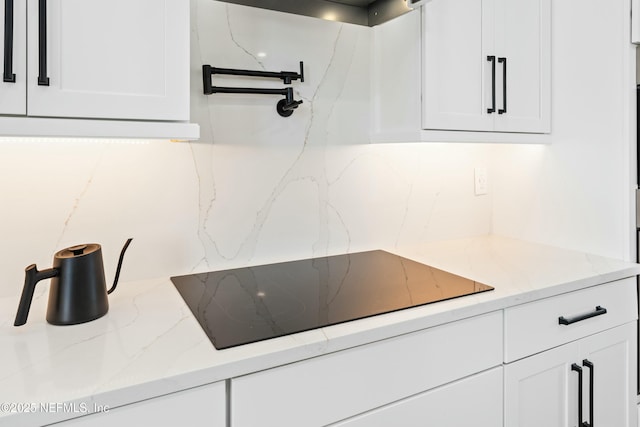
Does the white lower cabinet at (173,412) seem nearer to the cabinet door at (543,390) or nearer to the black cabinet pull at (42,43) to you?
the black cabinet pull at (42,43)

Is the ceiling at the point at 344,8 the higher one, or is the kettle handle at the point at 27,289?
the ceiling at the point at 344,8

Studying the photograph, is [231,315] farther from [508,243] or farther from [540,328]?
[508,243]

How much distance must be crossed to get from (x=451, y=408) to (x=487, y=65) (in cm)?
116

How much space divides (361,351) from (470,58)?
1096 millimetres

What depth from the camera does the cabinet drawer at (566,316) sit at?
125cm

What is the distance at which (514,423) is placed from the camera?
126cm

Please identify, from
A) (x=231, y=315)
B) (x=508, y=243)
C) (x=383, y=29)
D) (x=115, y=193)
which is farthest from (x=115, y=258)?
(x=508, y=243)

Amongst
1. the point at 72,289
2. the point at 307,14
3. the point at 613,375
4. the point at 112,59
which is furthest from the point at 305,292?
the point at 613,375

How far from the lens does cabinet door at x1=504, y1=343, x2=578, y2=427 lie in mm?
1251

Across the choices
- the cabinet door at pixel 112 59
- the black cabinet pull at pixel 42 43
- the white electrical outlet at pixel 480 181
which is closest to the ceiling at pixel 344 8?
the cabinet door at pixel 112 59

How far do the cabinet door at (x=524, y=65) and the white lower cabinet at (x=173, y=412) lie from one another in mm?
1336

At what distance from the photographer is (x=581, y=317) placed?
54.0 inches

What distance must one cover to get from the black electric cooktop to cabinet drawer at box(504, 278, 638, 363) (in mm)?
149

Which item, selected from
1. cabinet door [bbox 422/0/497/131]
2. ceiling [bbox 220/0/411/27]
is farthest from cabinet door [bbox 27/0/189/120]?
cabinet door [bbox 422/0/497/131]
